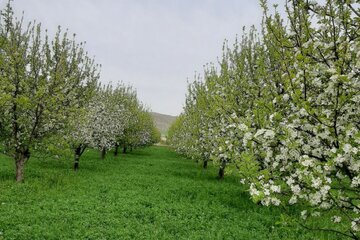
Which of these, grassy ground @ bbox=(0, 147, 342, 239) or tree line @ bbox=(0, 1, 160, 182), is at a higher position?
tree line @ bbox=(0, 1, 160, 182)

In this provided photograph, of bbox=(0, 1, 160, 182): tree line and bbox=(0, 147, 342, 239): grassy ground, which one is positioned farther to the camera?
bbox=(0, 1, 160, 182): tree line

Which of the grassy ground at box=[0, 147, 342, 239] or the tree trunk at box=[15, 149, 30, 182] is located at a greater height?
the tree trunk at box=[15, 149, 30, 182]

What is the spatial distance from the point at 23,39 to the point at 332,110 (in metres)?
19.6

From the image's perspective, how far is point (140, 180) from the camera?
22812 mm

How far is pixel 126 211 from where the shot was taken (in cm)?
1434

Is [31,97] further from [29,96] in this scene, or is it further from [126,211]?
[126,211]

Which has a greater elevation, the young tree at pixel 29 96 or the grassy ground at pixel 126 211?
the young tree at pixel 29 96

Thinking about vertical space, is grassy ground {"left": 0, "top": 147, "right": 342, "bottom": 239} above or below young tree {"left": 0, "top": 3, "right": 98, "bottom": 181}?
below

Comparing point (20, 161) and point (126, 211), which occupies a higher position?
point (20, 161)

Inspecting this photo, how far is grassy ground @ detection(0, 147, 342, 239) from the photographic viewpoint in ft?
38.5

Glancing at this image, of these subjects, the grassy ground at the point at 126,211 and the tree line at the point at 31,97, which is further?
the tree line at the point at 31,97

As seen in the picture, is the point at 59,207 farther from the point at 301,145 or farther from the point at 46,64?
the point at 301,145

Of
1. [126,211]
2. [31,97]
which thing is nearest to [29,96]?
[31,97]

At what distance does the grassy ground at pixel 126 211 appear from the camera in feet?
38.5
